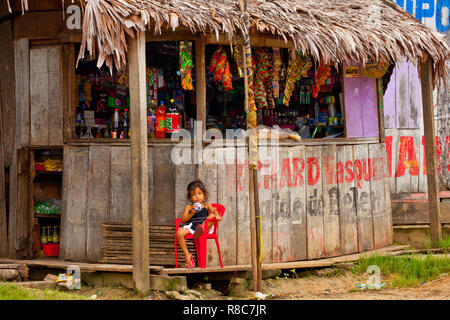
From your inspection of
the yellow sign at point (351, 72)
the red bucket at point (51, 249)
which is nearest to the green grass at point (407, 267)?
the yellow sign at point (351, 72)

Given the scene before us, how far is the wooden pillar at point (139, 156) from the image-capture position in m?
6.77

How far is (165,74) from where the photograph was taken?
8508mm

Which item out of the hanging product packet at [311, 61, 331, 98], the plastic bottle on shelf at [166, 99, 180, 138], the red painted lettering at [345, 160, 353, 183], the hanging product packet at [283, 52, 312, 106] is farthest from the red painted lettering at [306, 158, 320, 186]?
the plastic bottle on shelf at [166, 99, 180, 138]

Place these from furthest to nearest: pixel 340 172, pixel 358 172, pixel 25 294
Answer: pixel 358 172 → pixel 340 172 → pixel 25 294

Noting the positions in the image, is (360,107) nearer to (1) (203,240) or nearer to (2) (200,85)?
(2) (200,85)

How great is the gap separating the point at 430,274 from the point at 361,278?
2.86ft

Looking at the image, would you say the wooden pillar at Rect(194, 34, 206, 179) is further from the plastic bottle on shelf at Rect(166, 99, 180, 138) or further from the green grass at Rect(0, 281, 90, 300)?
the green grass at Rect(0, 281, 90, 300)

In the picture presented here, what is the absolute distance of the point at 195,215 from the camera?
24.5 feet

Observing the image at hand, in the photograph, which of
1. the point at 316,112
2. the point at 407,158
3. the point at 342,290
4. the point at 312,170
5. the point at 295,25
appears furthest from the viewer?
the point at 407,158

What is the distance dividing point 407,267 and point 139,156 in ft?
12.2

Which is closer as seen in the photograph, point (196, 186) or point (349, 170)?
point (196, 186)

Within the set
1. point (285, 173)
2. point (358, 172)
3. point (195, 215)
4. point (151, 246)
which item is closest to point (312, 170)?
point (285, 173)

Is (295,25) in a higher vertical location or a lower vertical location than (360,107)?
higher

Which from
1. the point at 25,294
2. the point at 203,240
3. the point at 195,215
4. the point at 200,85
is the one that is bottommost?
the point at 25,294
